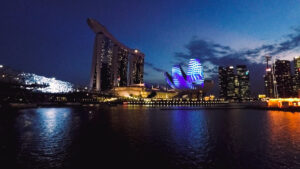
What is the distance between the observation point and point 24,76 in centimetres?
8600

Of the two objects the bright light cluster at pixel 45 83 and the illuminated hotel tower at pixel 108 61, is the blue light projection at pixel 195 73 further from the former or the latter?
the bright light cluster at pixel 45 83

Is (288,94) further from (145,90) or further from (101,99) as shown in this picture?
(101,99)

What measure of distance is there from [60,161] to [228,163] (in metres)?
7.20

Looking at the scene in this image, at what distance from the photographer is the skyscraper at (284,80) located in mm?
161250

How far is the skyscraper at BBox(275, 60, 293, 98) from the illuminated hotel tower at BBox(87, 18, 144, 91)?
120605 mm

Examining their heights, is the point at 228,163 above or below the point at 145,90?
below

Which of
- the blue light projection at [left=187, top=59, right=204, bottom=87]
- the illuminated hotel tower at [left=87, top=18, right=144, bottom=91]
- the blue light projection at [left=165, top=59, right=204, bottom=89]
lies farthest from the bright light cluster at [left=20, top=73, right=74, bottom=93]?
the blue light projection at [left=187, top=59, right=204, bottom=87]

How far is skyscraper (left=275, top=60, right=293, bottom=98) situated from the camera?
529ft

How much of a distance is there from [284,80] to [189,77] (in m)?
77.7

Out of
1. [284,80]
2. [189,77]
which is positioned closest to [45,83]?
[189,77]

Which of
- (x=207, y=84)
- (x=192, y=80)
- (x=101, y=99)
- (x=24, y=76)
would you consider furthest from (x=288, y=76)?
(x=24, y=76)

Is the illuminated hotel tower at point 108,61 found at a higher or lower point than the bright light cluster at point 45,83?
higher

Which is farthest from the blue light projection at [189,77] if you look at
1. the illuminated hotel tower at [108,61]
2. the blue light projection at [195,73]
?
the illuminated hotel tower at [108,61]

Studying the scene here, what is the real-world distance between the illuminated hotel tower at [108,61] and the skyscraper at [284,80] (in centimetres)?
12061
